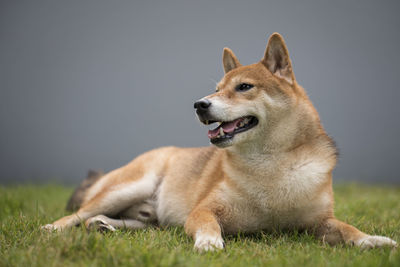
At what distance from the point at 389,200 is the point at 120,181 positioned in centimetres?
544

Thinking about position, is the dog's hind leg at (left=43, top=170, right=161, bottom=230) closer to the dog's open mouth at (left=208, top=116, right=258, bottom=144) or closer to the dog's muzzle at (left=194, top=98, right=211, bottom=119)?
the dog's open mouth at (left=208, top=116, right=258, bottom=144)

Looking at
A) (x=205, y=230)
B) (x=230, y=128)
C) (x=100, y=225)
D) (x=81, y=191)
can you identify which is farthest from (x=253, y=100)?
(x=81, y=191)

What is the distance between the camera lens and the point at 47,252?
3047mm

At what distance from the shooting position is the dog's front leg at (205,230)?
11.0 feet

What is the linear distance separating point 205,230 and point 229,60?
7.82 ft

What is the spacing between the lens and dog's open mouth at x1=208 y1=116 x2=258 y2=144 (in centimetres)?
397

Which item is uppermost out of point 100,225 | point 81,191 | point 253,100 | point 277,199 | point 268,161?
point 253,100

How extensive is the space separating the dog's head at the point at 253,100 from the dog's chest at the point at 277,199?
1.54 ft

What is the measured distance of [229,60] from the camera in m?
5.00

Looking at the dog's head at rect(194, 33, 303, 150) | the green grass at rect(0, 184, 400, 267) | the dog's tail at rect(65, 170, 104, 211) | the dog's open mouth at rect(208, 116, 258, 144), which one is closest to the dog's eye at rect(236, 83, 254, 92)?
the dog's head at rect(194, 33, 303, 150)

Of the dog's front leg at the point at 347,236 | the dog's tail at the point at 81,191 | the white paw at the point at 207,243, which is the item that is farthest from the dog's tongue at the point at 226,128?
the dog's tail at the point at 81,191

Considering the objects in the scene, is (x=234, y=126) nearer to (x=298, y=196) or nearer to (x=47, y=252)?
(x=298, y=196)

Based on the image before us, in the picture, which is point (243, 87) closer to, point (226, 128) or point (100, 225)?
point (226, 128)

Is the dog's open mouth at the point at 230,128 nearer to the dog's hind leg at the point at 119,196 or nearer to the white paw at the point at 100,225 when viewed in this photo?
the white paw at the point at 100,225
